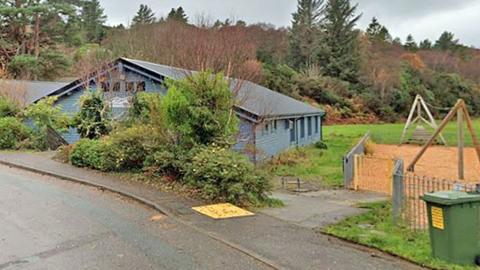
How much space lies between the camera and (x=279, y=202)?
10.8 metres

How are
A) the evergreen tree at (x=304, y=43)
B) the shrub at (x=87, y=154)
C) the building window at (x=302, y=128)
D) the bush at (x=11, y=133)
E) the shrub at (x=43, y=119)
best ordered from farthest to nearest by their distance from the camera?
the evergreen tree at (x=304, y=43) < the building window at (x=302, y=128) < the bush at (x=11, y=133) < the shrub at (x=43, y=119) < the shrub at (x=87, y=154)

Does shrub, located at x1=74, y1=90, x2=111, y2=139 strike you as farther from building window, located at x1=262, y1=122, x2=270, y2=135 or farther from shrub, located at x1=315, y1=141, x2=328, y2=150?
shrub, located at x1=315, y1=141, x2=328, y2=150

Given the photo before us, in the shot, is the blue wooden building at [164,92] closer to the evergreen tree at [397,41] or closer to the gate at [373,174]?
the gate at [373,174]

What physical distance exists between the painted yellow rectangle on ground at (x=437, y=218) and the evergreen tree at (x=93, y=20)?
59.6m

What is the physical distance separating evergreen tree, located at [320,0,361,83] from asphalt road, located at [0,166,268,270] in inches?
2037

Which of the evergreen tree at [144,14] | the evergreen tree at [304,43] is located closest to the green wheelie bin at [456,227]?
the evergreen tree at [304,43]

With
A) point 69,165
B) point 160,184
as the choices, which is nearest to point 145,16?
point 69,165

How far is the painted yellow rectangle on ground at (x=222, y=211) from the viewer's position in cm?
920

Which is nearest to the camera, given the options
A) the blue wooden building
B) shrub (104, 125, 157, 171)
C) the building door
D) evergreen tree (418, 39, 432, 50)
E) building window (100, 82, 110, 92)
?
shrub (104, 125, 157, 171)

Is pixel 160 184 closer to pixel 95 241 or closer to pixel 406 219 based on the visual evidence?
pixel 95 241

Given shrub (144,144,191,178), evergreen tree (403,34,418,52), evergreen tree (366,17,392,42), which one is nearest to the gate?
shrub (144,144,191,178)

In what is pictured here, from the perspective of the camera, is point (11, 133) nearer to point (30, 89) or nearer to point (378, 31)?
point (30, 89)

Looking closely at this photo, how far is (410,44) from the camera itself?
81.4m

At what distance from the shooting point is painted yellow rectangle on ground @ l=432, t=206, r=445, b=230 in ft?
21.2
